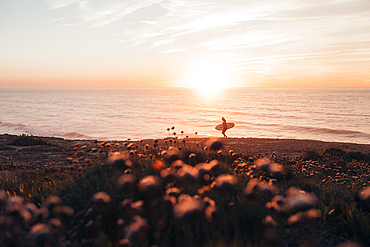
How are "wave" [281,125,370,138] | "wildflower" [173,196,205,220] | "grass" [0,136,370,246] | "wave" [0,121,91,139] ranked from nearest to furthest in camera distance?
"wildflower" [173,196,205,220] → "grass" [0,136,370,246] → "wave" [0,121,91,139] → "wave" [281,125,370,138]

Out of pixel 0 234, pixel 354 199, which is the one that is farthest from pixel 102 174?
pixel 354 199

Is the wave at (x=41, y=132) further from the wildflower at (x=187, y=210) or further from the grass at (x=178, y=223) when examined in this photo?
the wildflower at (x=187, y=210)

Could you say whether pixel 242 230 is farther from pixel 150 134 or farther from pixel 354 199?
pixel 150 134

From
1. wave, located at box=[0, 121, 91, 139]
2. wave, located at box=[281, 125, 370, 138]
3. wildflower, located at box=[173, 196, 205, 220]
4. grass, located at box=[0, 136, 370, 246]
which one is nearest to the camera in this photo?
wildflower, located at box=[173, 196, 205, 220]

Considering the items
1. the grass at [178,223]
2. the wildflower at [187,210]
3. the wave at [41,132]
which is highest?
the wildflower at [187,210]

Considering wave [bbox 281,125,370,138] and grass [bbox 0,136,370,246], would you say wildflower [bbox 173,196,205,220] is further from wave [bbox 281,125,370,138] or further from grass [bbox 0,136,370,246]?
wave [bbox 281,125,370,138]

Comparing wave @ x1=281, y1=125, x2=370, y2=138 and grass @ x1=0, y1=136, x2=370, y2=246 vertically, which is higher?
grass @ x1=0, y1=136, x2=370, y2=246

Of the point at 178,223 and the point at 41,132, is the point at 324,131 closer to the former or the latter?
the point at 178,223

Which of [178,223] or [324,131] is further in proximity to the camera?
[324,131]

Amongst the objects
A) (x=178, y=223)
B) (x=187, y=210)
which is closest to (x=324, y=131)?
(x=178, y=223)

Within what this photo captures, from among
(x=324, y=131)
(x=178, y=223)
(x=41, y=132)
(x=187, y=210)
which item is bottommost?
(x=41, y=132)

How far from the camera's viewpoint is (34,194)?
12.3 ft

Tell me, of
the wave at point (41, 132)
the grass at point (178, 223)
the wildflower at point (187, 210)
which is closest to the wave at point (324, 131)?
the wave at point (41, 132)

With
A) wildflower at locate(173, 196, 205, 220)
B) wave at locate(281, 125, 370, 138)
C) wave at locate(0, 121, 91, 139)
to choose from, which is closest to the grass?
wildflower at locate(173, 196, 205, 220)
